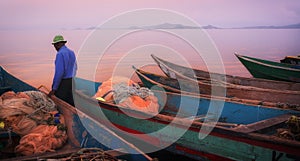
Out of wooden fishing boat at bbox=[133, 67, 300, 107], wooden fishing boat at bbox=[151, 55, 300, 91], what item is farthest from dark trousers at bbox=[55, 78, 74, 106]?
wooden fishing boat at bbox=[151, 55, 300, 91]

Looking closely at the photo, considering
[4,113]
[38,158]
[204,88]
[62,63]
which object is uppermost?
[62,63]

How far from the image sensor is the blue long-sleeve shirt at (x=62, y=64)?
180 inches

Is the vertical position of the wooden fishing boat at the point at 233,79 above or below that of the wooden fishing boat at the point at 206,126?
above

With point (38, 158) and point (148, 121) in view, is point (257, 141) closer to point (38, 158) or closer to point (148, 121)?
point (148, 121)

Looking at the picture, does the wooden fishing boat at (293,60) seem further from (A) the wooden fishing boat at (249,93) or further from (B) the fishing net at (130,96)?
(B) the fishing net at (130,96)

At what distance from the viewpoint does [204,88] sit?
5309 mm

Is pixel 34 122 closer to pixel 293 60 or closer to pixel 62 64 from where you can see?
pixel 62 64

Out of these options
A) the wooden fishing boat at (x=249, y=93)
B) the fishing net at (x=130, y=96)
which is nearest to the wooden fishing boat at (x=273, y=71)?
the wooden fishing boat at (x=249, y=93)

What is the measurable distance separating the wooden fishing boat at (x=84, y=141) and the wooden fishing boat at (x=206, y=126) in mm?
1002

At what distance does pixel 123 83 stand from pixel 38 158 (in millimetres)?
2458

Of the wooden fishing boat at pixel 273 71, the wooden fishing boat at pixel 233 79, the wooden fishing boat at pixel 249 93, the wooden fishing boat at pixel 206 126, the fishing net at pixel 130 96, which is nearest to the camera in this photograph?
the wooden fishing boat at pixel 206 126

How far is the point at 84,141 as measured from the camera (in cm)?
322

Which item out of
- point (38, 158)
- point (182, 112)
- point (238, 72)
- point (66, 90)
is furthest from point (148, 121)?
point (238, 72)

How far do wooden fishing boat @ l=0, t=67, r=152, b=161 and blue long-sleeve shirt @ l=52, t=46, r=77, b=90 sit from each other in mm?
510
